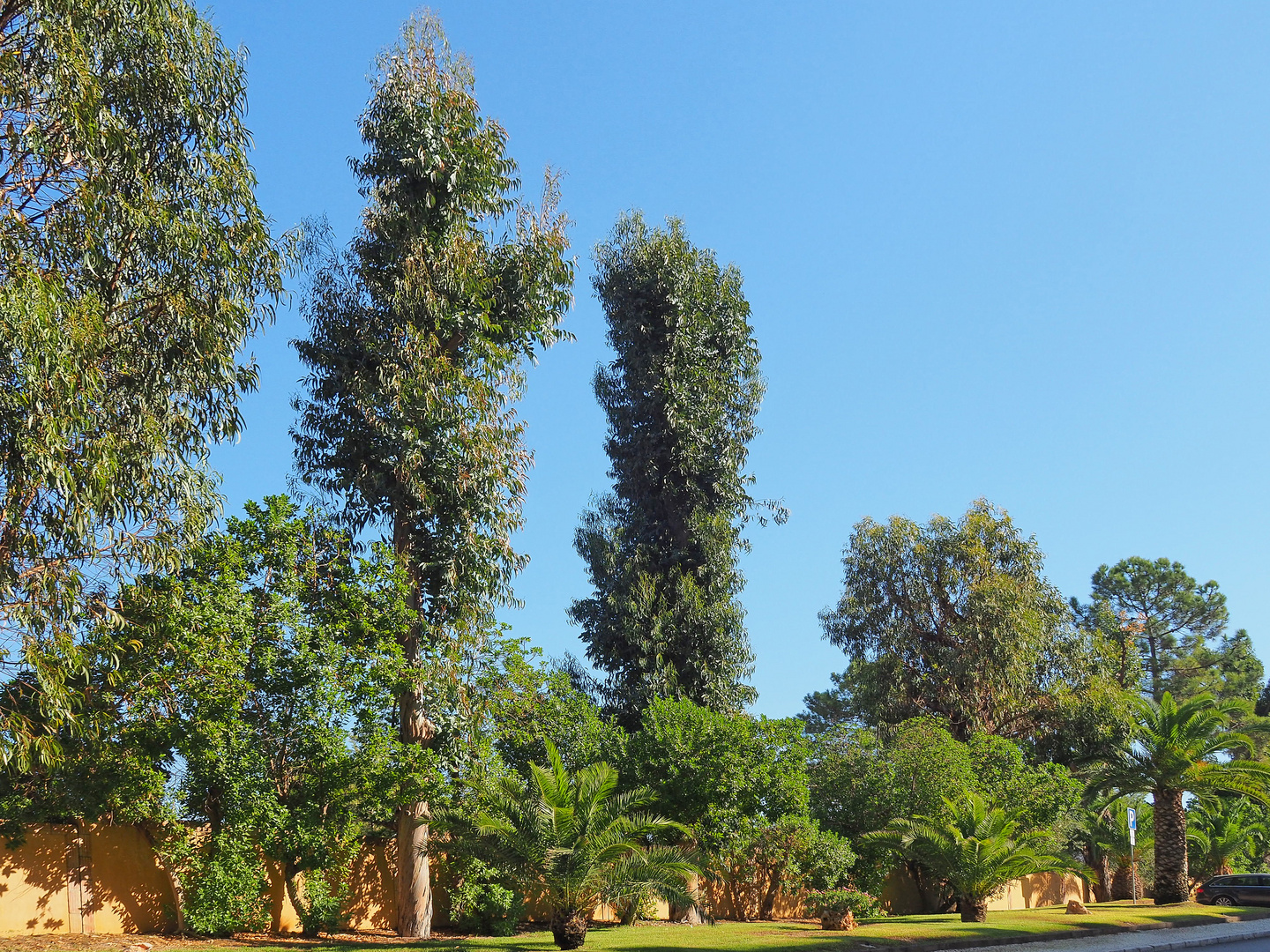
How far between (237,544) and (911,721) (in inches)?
808

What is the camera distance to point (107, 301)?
16078 mm

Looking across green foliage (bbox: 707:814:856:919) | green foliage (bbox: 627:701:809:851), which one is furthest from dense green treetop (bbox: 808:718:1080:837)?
green foliage (bbox: 627:701:809:851)

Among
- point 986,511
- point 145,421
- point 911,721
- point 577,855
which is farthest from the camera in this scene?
point 986,511

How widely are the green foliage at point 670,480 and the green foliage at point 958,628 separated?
8204 mm

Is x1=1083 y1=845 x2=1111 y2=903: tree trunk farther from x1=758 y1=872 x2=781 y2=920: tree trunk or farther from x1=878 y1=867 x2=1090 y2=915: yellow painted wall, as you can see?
→ x1=758 y1=872 x2=781 y2=920: tree trunk

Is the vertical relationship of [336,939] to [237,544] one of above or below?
below

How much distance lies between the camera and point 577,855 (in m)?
16.7

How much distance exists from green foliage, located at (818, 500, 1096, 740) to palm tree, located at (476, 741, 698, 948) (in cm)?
1957

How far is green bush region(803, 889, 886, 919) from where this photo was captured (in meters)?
22.3

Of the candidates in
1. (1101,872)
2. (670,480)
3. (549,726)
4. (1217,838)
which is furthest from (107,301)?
(1217,838)

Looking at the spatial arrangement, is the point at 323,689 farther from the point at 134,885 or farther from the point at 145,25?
the point at 145,25

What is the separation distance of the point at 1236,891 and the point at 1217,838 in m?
11.2

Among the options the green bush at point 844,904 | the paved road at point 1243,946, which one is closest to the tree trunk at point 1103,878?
the green bush at point 844,904

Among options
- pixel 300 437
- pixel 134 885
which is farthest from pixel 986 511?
pixel 134 885
